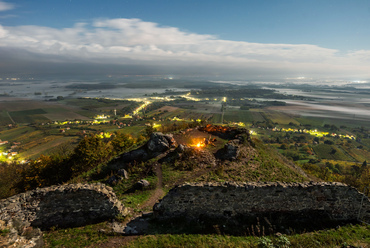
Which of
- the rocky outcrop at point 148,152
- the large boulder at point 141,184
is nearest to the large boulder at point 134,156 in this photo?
the rocky outcrop at point 148,152

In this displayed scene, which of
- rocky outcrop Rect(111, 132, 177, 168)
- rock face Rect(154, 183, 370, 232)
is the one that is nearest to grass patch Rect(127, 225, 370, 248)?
rock face Rect(154, 183, 370, 232)

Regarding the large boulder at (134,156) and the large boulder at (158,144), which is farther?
the large boulder at (158,144)

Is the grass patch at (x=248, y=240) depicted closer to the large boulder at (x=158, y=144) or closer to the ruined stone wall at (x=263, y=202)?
the ruined stone wall at (x=263, y=202)

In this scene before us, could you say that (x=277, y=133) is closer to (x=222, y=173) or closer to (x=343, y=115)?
(x=343, y=115)

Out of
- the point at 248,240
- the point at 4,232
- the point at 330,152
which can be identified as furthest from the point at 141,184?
the point at 330,152

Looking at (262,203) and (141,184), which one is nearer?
(262,203)

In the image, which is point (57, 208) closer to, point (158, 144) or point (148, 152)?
point (148, 152)
